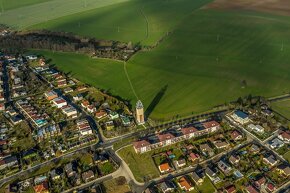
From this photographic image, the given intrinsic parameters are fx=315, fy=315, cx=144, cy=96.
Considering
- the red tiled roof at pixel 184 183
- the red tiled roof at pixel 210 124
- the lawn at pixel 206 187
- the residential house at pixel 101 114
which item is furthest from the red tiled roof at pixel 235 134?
the residential house at pixel 101 114

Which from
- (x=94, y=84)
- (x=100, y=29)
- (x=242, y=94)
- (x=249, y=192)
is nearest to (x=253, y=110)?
(x=242, y=94)

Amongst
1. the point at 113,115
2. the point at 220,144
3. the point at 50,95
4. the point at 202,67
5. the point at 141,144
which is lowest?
the point at 220,144

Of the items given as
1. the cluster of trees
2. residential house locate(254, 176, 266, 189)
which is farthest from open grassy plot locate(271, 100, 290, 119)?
the cluster of trees

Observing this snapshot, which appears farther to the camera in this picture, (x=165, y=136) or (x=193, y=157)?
(x=165, y=136)

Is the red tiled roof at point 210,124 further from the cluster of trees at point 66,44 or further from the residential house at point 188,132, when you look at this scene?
the cluster of trees at point 66,44

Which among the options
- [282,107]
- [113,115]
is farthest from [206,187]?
[282,107]

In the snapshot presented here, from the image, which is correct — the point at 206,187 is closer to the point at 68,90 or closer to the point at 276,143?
the point at 276,143
